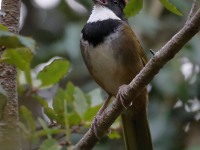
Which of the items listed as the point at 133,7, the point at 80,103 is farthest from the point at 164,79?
the point at 133,7

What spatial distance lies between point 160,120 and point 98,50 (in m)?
1.17

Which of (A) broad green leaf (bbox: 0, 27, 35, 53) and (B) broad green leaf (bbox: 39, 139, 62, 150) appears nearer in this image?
(A) broad green leaf (bbox: 0, 27, 35, 53)

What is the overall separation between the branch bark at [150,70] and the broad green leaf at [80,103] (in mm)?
115

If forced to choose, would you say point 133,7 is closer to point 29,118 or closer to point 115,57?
point 29,118

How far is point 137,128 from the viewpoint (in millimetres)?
3227

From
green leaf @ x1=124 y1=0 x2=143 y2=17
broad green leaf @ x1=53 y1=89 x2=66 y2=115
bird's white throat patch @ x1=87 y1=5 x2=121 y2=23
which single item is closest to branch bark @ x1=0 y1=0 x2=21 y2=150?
broad green leaf @ x1=53 y1=89 x2=66 y2=115

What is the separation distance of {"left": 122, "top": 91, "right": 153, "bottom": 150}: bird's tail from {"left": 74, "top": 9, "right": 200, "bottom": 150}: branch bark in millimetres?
581

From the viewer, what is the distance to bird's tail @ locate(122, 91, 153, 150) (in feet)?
10.2

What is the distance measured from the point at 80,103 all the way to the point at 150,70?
551 mm

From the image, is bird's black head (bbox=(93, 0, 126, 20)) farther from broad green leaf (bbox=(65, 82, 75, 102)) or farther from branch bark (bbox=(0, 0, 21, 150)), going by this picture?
branch bark (bbox=(0, 0, 21, 150))

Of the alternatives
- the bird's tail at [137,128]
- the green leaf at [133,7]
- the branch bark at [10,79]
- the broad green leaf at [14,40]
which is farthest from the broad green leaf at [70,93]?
the broad green leaf at [14,40]

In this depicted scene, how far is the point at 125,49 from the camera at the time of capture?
3057 millimetres

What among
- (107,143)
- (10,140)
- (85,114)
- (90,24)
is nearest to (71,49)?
(107,143)

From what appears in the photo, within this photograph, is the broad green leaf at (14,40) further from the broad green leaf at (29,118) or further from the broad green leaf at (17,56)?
the broad green leaf at (29,118)
